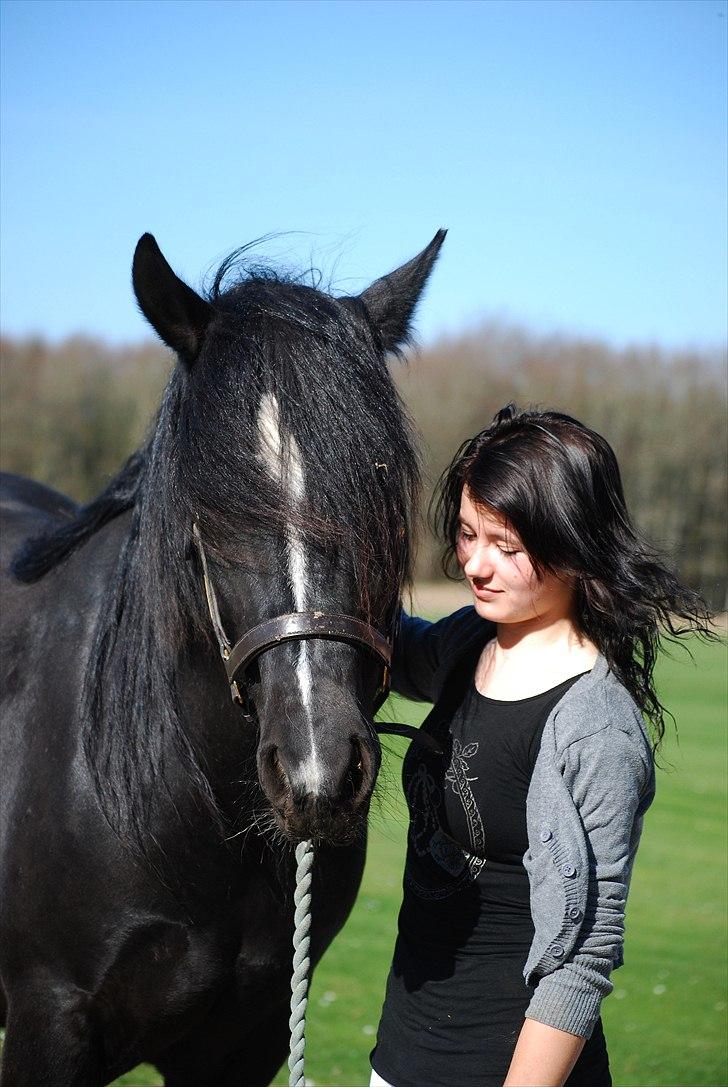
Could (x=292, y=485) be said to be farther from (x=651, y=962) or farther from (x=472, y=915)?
(x=651, y=962)

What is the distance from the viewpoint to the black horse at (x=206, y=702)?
1.72m

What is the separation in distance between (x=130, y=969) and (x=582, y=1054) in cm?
90

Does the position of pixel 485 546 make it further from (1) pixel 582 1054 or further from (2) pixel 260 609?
(1) pixel 582 1054

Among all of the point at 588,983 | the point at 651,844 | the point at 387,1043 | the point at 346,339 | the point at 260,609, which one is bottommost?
the point at 651,844

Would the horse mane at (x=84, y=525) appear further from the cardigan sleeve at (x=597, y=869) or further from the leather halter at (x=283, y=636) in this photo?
the cardigan sleeve at (x=597, y=869)

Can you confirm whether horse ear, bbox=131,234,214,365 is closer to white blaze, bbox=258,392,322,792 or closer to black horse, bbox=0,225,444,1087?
black horse, bbox=0,225,444,1087

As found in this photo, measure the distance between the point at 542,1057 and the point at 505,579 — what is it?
2.50ft

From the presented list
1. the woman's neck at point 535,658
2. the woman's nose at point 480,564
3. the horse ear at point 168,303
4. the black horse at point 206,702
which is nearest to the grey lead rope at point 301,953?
the black horse at point 206,702

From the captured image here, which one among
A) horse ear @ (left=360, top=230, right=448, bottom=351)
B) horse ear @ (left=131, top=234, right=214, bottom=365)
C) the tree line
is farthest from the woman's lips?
the tree line

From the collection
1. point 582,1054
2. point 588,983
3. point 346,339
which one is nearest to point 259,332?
point 346,339

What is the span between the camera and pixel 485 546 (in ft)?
6.13

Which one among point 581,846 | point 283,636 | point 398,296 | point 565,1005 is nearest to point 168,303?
point 398,296

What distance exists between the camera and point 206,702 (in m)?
2.09

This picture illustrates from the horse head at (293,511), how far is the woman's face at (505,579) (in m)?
0.13
